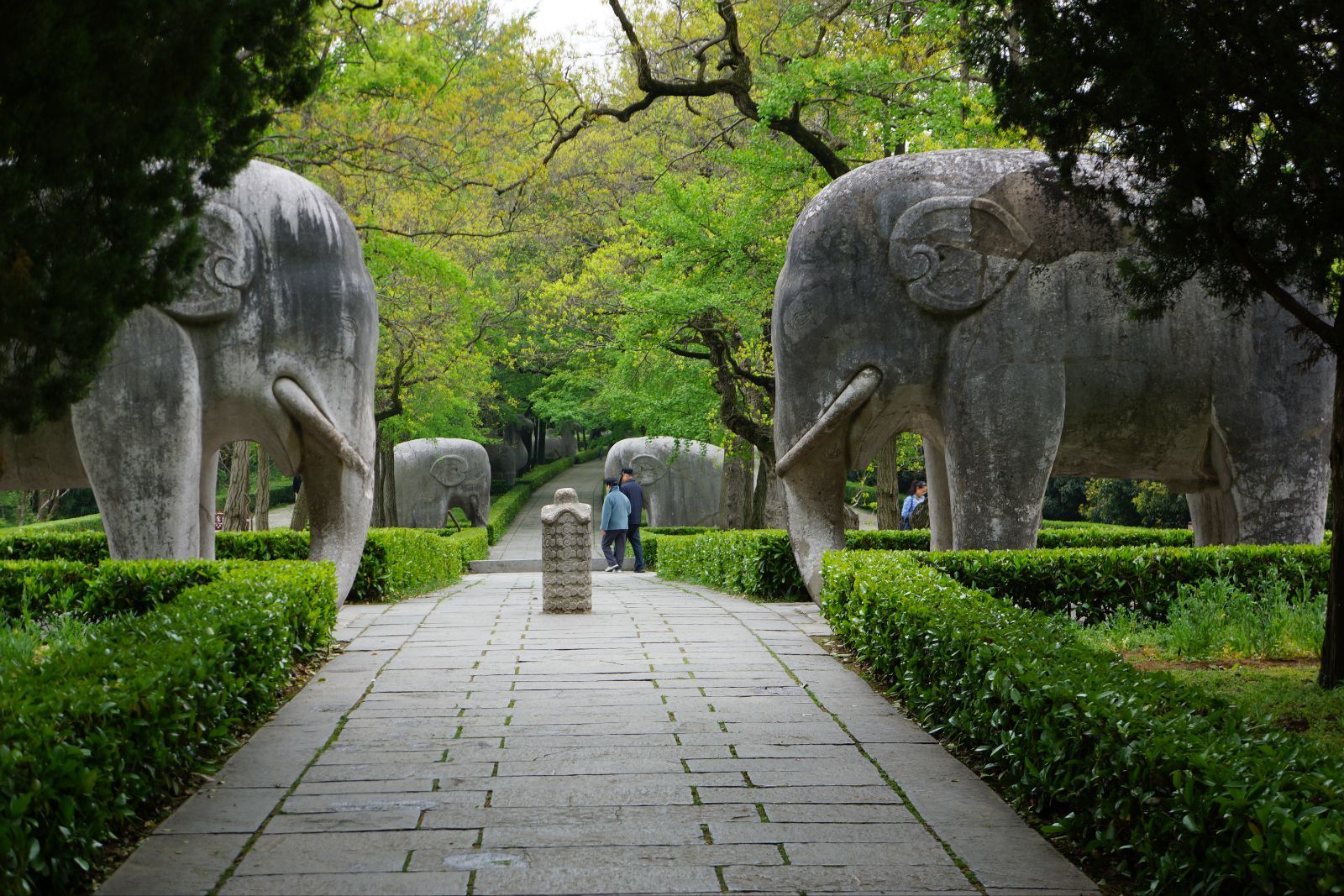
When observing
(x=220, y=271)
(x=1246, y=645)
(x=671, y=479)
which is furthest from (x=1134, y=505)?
(x=220, y=271)

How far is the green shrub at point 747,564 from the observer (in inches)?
492

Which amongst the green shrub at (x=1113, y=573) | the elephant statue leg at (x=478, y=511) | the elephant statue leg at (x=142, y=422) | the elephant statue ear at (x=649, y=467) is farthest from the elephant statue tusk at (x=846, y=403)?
the elephant statue leg at (x=478, y=511)

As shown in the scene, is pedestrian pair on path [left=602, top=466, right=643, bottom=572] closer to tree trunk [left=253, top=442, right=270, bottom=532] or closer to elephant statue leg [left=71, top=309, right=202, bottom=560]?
tree trunk [left=253, top=442, right=270, bottom=532]

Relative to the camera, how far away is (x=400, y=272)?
20484 millimetres

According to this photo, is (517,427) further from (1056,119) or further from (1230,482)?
(1056,119)

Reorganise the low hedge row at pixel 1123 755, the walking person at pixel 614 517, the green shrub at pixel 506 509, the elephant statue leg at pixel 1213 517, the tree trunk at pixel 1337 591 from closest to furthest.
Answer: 1. the low hedge row at pixel 1123 755
2. the tree trunk at pixel 1337 591
3. the elephant statue leg at pixel 1213 517
4. the walking person at pixel 614 517
5. the green shrub at pixel 506 509

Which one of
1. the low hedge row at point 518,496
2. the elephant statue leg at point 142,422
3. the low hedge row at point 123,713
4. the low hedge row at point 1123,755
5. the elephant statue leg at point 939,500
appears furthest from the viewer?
the low hedge row at point 518,496

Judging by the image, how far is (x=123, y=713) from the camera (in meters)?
4.20

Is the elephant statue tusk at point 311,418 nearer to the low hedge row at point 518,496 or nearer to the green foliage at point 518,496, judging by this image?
the low hedge row at point 518,496

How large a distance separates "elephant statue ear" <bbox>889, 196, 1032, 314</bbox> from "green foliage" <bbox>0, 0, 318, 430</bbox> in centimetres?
469

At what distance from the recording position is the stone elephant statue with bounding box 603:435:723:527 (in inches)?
1070

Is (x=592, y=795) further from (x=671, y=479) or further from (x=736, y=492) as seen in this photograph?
(x=671, y=479)

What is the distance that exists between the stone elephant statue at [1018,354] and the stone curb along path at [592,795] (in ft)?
7.47

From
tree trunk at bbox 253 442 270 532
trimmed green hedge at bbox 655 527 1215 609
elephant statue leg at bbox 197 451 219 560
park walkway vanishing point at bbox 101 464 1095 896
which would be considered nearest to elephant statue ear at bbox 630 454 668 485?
tree trunk at bbox 253 442 270 532
